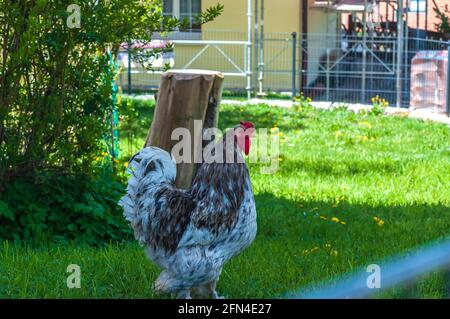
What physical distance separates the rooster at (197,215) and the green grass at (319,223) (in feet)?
1.62

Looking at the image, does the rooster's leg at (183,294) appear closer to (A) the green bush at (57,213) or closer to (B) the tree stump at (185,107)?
(B) the tree stump at (185,107)

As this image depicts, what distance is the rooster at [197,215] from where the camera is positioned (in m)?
4.86

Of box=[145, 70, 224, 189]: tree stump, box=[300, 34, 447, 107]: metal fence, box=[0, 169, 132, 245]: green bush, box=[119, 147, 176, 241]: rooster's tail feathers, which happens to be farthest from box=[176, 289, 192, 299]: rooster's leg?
box=[300, 34, 447, 107]: metal fence

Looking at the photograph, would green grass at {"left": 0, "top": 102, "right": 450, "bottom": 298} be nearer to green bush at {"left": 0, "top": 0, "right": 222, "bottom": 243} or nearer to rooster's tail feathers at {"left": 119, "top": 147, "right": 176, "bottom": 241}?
green bush at {"left": 0, "top": 0, "right": 222, "bottom": 243}

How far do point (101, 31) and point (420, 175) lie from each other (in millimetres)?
4893

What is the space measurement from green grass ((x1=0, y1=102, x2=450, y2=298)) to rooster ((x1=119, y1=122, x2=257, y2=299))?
493mm

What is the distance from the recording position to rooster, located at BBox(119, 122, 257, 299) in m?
4.86

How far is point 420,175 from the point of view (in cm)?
991

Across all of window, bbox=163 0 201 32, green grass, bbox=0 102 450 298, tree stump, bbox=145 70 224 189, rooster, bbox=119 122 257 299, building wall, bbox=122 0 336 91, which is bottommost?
green grass, bbox=0 102 450 298

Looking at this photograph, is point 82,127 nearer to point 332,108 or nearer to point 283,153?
point 283,153

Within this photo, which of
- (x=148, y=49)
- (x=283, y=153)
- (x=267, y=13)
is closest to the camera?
(x=148, y=49)

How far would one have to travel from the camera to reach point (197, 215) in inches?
193

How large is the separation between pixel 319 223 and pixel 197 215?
282 cm
